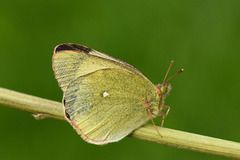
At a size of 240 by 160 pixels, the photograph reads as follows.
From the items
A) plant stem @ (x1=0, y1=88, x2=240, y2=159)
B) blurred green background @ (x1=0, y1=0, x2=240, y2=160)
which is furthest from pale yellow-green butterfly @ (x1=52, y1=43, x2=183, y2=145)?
blurred green background @ (x1=0, y1=0, x2=240, y2=160)

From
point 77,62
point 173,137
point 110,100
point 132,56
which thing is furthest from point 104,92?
point 132,56

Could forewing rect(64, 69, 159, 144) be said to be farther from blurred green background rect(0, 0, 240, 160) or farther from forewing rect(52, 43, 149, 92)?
blurred green background rect(0, 0, 240, 160)

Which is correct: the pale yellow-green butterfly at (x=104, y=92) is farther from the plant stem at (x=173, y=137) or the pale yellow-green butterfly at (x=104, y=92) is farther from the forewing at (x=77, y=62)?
the plant stem at (x=173, y=137)

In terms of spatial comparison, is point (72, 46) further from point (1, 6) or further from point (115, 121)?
point (1, 6)

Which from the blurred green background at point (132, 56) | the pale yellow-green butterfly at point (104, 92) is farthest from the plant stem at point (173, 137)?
the blurred green background at point (132, 56)

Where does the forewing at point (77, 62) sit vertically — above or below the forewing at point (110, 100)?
above

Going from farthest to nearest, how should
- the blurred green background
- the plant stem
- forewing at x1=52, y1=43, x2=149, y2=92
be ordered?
the blurred green background
forewing at x1=52, y1=43, x2=149, y2=92
the plant stem

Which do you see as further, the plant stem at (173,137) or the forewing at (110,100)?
the forewing at (110,100)

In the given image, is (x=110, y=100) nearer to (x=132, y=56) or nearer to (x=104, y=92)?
(x=104, y=92)
